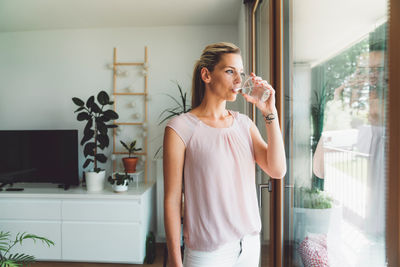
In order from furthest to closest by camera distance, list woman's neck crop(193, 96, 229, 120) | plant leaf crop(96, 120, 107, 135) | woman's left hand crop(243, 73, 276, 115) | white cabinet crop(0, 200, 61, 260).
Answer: plant leaf crop(96, 120, 107, 135)
white cabinet crop(0, 200, 61, 260)
woman's neck crop(193, 96, 229, 120)
woman's left hand crop(243, 73, 276, 115)

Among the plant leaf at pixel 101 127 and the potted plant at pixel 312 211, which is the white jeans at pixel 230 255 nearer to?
the potted plant at pixel 312 211

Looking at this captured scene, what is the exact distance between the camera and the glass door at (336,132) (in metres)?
0.57

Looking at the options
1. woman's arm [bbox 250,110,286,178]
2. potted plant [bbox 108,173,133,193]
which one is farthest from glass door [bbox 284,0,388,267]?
potted plant [bbox 108,173,133,193]

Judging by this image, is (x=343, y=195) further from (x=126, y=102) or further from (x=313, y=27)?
(x=126, y=102)

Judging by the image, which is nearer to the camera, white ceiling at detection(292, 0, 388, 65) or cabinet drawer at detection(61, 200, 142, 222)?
white ceiling at detection(292, 0, 388, 65)

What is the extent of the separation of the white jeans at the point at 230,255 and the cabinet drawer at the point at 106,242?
6.11 ft

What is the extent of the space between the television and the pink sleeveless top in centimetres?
236

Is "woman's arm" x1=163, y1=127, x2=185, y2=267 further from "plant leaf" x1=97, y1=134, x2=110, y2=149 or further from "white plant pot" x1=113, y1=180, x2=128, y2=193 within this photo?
"plant leaf" x1=97, y1=134, x2=110, y2=149

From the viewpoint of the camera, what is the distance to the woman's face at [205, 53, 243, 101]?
0.85m

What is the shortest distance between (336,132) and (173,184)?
1.83 feet

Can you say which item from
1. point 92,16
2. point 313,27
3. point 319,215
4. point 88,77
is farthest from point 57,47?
point 319,215

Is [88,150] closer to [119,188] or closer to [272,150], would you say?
[119,188]

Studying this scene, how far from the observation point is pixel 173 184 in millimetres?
872

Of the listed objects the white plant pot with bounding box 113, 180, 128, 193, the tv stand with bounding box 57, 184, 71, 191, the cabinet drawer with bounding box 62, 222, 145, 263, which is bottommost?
the cabinet drawer with bounding box 62, 222, 145, 263
